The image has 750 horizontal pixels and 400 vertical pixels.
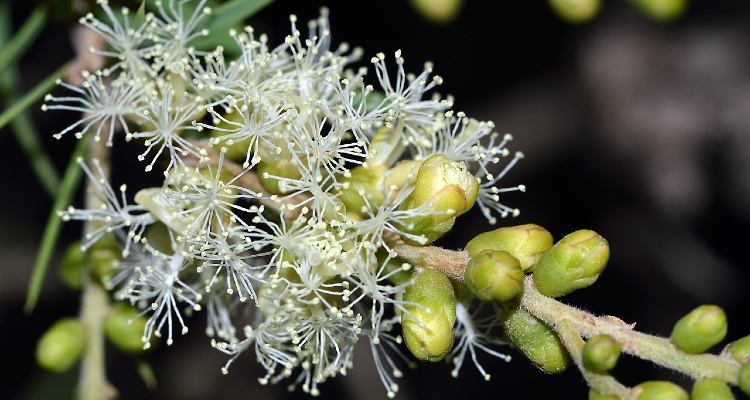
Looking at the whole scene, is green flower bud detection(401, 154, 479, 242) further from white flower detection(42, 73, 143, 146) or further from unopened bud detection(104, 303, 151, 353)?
unopened bud detection(104, 303, 151, 353)

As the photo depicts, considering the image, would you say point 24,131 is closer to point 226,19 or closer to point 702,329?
point 226,19

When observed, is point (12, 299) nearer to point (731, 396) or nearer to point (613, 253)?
point (613, 253)

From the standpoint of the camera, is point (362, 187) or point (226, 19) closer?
point (362, 187)

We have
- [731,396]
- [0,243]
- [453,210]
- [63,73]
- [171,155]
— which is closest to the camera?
[731,396]

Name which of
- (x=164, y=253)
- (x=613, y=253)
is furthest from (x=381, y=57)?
(x=613, y=253)

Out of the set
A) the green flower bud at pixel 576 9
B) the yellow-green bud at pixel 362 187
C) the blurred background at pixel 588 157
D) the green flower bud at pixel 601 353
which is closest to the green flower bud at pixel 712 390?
the green flower bud at pixel 601 353

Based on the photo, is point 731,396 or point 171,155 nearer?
point 731,396

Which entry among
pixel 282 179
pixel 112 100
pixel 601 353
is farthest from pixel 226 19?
pixel 601 353
